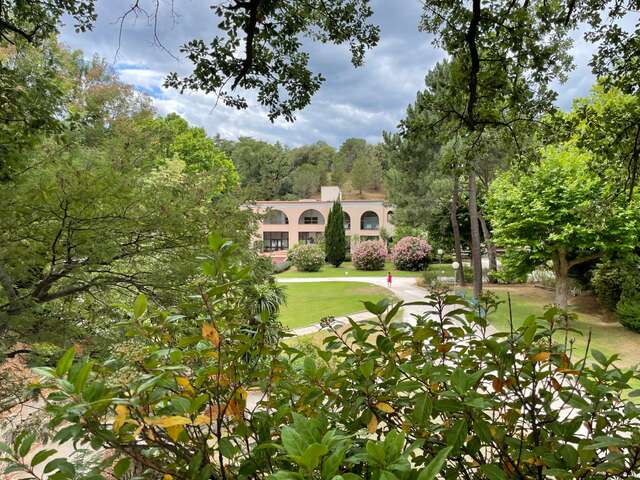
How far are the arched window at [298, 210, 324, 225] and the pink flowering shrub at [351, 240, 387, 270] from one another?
10.0 metres

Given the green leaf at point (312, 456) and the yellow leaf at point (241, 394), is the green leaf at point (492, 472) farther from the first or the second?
the yellow leaf at point (241, 394)

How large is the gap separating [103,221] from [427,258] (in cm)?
2298

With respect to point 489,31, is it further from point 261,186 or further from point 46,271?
point 46,271

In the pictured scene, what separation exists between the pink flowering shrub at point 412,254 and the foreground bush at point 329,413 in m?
23.6

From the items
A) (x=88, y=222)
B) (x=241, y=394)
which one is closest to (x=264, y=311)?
(x=241, y=394)

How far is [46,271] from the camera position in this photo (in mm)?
3758

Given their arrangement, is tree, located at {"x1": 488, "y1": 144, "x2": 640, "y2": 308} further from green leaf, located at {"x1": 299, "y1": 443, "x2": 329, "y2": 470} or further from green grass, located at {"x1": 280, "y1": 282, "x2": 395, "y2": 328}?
green leaf, located at {"x1": 299, "y1": 443, "x2": 329, "y2": 470}

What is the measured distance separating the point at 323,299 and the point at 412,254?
1039 centimetres

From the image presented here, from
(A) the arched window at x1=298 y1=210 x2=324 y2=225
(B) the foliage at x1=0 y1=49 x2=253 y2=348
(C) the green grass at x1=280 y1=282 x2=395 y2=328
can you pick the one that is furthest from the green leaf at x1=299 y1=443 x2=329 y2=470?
(A) the arched window at x1=298 y1=210 x2=324 y2=225

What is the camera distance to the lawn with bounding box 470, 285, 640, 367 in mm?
8262

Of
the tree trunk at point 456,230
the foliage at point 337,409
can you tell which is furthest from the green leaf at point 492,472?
the tree trunk at point 456,230

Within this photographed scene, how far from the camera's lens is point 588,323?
1091 cm

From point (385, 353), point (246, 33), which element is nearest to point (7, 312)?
point (246, 33)

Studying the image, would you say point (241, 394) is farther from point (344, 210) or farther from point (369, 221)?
point (369, 221)
